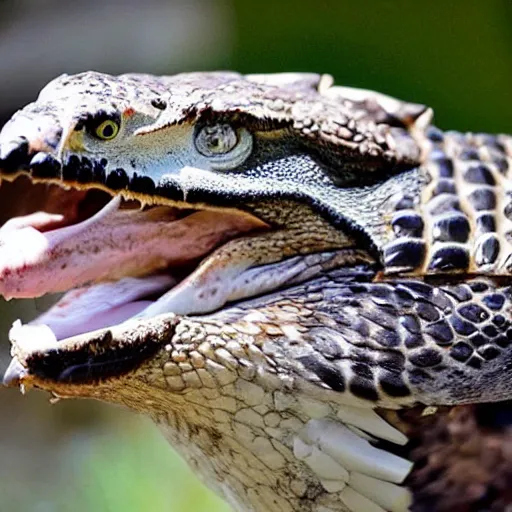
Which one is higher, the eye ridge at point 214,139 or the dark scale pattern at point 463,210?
the eye ridge at point 214,139

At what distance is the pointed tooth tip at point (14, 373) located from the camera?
2.73 ft

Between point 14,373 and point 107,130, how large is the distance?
211mm

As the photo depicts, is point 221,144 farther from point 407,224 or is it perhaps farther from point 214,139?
point 407,224

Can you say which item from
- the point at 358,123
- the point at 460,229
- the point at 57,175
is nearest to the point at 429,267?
the point at 460,229

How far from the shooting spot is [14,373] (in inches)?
32.9

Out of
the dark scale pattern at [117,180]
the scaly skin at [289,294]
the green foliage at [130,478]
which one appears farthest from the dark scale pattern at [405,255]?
the green foliage at [130,478]

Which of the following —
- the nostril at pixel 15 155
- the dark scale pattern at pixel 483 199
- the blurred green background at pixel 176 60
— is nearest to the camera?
the nostril at pixel 15 155

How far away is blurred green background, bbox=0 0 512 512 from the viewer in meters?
2.06

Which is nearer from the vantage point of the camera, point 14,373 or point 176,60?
point 14,373

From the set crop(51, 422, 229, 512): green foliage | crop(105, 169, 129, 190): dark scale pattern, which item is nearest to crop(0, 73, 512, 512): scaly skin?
crop(105, 169, 129, 190): dark scale pattern

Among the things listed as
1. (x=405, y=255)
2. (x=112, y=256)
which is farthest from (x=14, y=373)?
(x=405, y=255)

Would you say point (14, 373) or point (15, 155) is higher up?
point (15, 155)

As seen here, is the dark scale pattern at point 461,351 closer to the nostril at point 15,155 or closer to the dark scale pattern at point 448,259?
the dark scale pattern at point 448,259

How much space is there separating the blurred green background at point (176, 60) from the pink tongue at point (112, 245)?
1.10 meters
